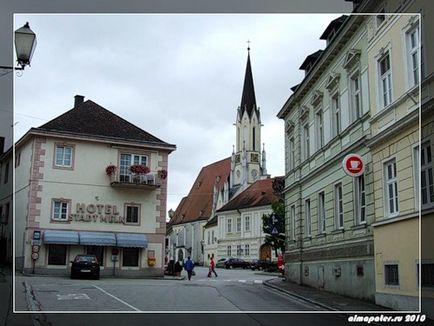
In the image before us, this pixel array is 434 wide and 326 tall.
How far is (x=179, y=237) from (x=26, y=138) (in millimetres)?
15309

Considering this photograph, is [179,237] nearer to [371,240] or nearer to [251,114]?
[371,240]

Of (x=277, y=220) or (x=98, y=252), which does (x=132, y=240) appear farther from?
(x=277, y=220)

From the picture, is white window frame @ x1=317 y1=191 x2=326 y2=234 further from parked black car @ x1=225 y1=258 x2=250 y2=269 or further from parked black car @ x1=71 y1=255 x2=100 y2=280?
parked black car @ x1=225 y1=258 x2=250 y2=269

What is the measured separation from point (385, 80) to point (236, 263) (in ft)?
109

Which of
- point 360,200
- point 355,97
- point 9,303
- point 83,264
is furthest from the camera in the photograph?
A: point 355,97

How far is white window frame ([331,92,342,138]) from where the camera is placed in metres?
16.0

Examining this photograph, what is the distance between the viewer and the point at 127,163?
11172mm

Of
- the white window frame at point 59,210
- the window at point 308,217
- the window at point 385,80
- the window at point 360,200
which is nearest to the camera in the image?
the white window frame at point 59,210

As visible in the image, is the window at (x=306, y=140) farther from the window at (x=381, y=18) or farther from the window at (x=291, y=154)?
the window at (x=381, y=18)

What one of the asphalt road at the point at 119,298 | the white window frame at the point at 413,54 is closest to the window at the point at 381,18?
the white window frame at the point at 413,54

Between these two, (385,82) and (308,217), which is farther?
(308,217)

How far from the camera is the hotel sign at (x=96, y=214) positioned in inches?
428

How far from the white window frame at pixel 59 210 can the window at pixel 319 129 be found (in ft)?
27.5

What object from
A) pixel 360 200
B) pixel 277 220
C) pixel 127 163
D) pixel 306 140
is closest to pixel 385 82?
pixel 360 200
